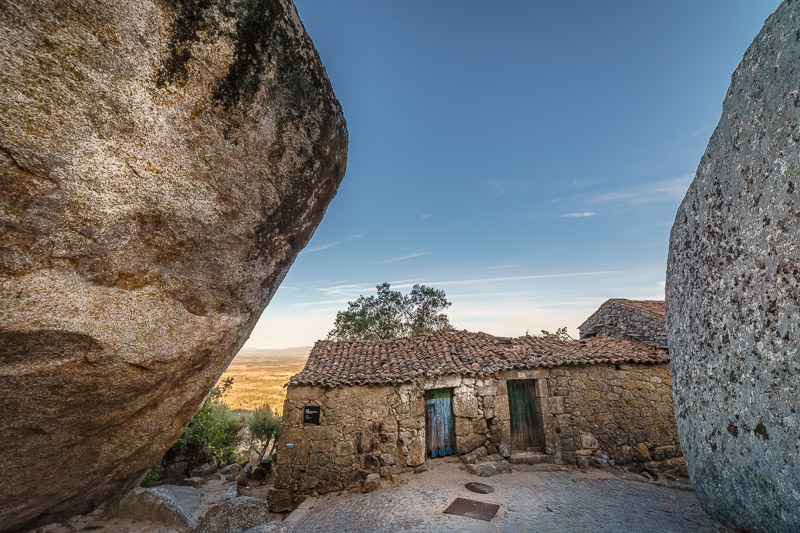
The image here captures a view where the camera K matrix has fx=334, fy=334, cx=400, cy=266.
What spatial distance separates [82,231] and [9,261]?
1.11 feet

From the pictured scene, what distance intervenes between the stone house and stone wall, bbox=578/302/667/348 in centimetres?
101

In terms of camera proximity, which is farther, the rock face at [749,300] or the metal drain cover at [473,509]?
the metal drain cover at [473,509]

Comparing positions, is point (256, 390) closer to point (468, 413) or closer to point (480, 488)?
point (468, 413)

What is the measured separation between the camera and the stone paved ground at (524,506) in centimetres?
595

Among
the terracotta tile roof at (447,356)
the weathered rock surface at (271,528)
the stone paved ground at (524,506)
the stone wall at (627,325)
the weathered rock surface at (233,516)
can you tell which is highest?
the stone wall at (627,325)

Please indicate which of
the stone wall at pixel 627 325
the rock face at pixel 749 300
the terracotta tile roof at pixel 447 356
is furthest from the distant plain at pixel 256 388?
the stone wall at pixel 627 325

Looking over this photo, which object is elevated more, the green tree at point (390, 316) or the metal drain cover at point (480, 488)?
the green tree at point (390, 316)

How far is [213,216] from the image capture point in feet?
8.19

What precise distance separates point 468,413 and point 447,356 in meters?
1.74

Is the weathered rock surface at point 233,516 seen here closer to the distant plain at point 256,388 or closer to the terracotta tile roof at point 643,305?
the distant plain at point 256,388

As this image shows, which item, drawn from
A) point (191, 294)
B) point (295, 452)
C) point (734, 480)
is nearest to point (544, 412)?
point (295, 452)

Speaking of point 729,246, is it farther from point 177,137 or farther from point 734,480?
point 177,137

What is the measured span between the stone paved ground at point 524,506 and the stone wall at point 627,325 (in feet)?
16.2

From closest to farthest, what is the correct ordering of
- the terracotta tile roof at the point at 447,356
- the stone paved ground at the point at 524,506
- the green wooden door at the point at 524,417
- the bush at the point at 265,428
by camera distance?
the stone paved ground at the point at 524,506 → the terracotta tile roof at the point at 447,356 → the green wooden door at the point at 524,417 → the bush at the point at 265,428
